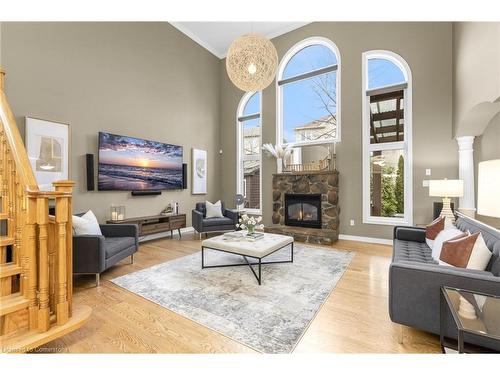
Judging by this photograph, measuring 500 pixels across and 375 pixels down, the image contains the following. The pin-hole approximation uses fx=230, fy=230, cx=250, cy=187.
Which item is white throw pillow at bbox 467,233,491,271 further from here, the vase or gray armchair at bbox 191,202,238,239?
the vase

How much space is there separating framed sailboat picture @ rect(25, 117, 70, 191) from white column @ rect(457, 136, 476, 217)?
646cm

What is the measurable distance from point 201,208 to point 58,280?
3733 mm

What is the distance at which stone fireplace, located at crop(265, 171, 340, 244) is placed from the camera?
16.0 feet

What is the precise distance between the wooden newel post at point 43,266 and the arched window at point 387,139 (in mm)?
5032

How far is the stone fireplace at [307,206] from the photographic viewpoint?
489 cm

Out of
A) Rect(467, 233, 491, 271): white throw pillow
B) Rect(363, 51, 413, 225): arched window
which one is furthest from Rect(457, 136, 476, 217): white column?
Rect(467, 233, 491, 271): white throw pillow

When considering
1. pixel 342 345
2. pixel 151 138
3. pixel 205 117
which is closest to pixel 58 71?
pixel 151 138

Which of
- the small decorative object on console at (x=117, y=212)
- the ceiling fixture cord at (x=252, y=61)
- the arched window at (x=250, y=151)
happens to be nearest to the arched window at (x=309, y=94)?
the arched window at (x=250, y=151)

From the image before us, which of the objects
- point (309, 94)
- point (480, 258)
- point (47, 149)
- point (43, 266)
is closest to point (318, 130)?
point (309, 94)

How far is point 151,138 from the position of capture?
16.3 ft

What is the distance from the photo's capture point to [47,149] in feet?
11.3

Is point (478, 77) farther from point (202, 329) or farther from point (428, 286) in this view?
point (202, 329)

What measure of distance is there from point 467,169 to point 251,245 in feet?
12.5

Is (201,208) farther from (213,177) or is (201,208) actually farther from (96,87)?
(96,87)
